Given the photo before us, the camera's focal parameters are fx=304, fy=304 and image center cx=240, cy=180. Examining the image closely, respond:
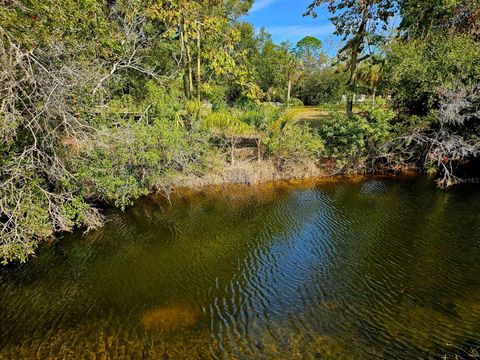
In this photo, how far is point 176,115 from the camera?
13.2 meters

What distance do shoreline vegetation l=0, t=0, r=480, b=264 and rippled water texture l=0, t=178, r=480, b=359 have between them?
4.08 feet

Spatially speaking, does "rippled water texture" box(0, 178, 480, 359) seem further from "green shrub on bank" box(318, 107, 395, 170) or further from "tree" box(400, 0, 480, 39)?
"tree" box(400, 0, 480, 39)

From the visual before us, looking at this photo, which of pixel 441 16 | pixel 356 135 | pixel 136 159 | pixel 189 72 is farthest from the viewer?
pixel 441 16

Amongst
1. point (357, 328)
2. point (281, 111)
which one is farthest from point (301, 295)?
point (281, 111)

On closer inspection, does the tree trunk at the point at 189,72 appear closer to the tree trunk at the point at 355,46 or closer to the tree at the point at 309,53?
the tree trunk at the point at 355,46

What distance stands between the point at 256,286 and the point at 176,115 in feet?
28.1

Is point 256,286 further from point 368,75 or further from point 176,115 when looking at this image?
point 368,75

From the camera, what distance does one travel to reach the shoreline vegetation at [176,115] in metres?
7.01

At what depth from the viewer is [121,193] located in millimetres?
10125

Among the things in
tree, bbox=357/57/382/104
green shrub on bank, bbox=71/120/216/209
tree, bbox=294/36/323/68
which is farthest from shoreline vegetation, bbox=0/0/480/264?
tree, bbox=294/36/323/68

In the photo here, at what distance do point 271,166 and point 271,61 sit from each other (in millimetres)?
20054

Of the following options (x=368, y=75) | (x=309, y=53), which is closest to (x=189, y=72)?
(x=368, y=75)

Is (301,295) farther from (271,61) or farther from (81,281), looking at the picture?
(271,61)

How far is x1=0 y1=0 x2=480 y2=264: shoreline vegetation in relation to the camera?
7.01 meters
